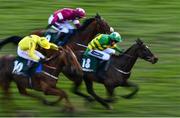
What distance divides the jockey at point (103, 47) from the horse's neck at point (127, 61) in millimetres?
201

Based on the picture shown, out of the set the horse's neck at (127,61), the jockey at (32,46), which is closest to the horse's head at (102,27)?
the horse's neck at (127,61)

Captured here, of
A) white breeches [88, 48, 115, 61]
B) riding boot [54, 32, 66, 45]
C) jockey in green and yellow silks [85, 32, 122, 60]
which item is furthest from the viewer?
riding boot [54, 32, 66, 45]

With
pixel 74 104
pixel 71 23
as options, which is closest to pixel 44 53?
pixel 74 104

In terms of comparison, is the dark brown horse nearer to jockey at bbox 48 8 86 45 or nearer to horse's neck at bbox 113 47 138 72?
horse's neck at bbox 113 47 138 72

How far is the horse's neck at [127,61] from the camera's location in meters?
12.6

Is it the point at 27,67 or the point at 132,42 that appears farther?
the point at 132,42

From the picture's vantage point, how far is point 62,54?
12.0m

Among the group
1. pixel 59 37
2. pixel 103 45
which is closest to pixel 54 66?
pixel 103 45

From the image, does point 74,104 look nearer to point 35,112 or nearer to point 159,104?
point 35,112

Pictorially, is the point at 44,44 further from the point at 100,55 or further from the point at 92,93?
the point at 92,93

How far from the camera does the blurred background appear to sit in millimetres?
12680

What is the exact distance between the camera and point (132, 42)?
16.6 m

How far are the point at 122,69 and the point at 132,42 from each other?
4.10m

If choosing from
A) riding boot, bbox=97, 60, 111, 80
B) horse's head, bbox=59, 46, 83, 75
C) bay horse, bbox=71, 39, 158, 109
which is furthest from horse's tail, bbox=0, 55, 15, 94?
riding boot, bbox=97, 60, 111, 80
